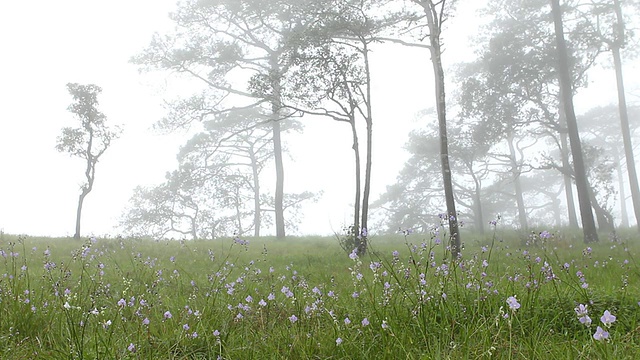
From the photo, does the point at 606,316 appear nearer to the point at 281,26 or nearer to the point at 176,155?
the point at 281,26

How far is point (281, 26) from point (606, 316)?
73.5ft

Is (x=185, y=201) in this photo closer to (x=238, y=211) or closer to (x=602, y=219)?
(x=238, y=211)

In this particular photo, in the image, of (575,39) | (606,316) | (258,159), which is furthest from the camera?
(258,159)

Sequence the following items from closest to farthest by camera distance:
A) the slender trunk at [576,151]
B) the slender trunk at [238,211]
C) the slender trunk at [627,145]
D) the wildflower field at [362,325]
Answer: the wildflower field at [362,325] < the slender trunk at [576,151] < the slender trunk at [627,145] < the slender trunk at [238,211]

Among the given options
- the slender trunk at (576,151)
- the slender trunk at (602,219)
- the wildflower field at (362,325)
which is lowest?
the wildflower field at (362,325)

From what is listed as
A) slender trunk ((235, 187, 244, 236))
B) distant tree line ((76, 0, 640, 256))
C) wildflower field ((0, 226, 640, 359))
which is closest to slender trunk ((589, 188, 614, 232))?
distant tree line ((76, 0, 640, 256))

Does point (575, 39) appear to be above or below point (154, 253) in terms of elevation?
above

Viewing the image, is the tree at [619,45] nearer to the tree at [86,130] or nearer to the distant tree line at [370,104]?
the distant tree line at [370,104]

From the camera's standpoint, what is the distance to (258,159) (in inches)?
1195

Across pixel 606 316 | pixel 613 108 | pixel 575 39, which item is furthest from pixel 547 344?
pixel 613 108

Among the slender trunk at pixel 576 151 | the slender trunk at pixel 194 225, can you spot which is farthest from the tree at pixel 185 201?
the slender trunk at pixel 576 151

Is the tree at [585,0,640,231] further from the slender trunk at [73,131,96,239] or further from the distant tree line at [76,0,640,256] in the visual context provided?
the slender trunk at [73,131,96,239]

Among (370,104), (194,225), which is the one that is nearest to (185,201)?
(194,225)

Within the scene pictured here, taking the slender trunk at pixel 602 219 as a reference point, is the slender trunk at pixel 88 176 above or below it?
above
